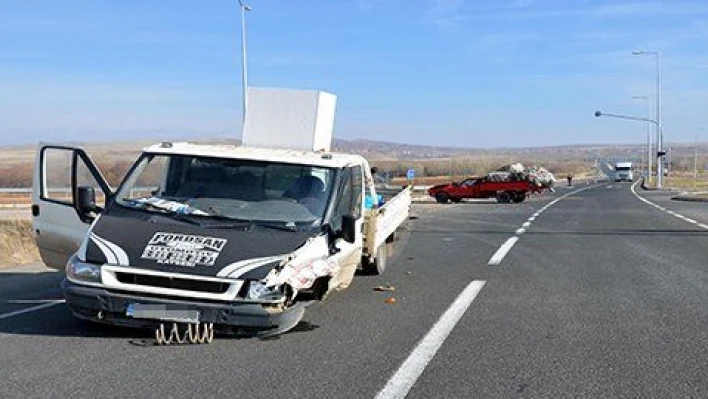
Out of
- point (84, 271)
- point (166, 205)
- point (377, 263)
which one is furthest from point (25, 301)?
point (377, 263)

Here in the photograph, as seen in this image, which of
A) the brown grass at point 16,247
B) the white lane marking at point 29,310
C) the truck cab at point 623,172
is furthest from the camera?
the truck cab at point 623,172

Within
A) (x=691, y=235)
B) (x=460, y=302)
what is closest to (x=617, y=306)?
(x=460, y=302)

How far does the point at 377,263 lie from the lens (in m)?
11.5

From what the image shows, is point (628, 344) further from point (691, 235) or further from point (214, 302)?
point (691, 235)

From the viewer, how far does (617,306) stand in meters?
9.27

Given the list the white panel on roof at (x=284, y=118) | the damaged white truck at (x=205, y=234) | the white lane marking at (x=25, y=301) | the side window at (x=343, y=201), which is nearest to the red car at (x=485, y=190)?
the white panel on roof at (x=284, y=118)

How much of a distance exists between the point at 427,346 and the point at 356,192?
8.91 feet

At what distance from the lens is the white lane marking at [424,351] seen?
569 cm

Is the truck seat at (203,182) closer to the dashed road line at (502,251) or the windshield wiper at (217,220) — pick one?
the windshield wiper at (217,220)

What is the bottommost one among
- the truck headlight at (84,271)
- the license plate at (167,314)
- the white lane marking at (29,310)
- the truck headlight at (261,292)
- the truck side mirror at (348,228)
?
the white lane marking at (29,310)

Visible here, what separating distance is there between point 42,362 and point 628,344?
4.79m

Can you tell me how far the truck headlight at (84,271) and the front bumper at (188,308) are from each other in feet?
0.25

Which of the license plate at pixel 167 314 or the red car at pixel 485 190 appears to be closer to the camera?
the license plate at pixel 167 314

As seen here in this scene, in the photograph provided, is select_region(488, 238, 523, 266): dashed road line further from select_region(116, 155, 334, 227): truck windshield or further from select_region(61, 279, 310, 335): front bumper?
select_region(61, 279, 310, 335): front bumper
